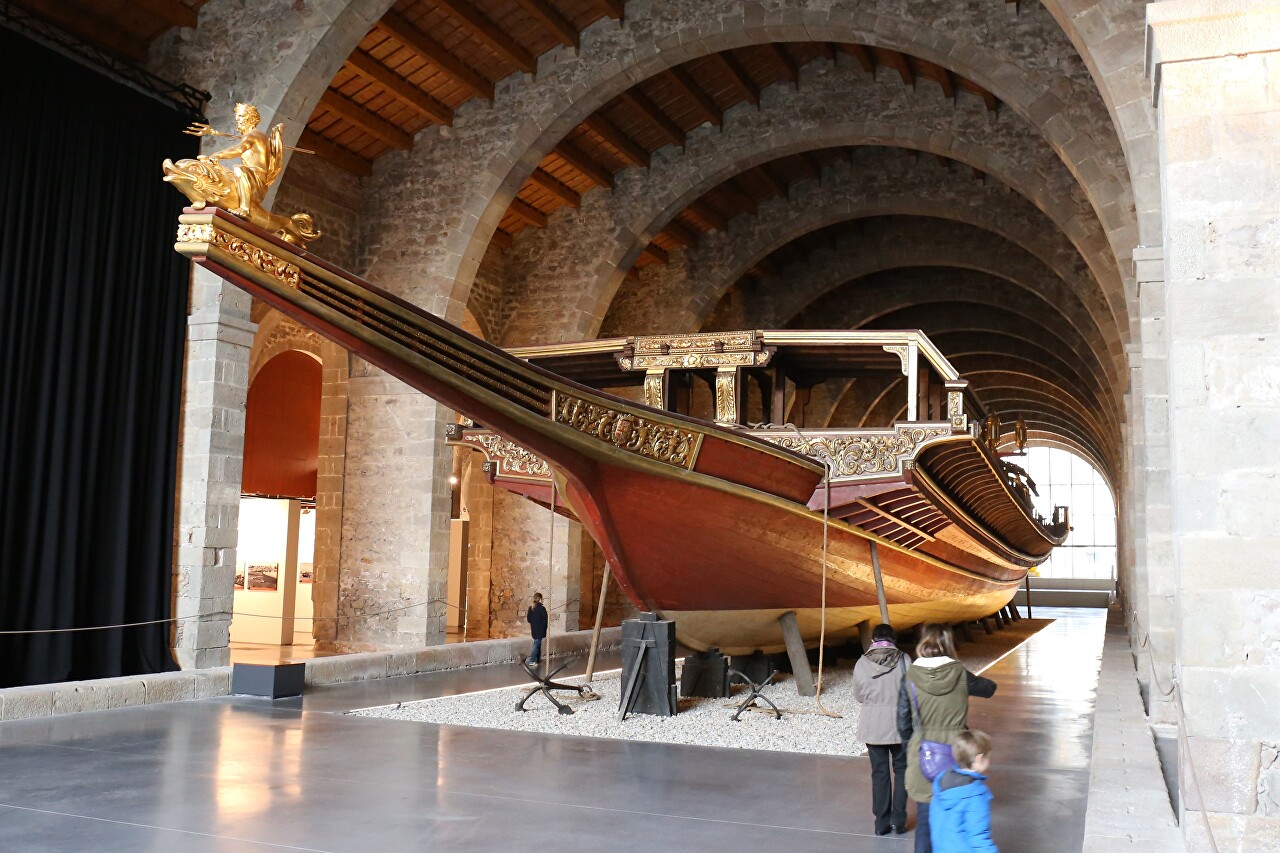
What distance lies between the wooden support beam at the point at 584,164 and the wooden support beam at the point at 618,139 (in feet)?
1.29

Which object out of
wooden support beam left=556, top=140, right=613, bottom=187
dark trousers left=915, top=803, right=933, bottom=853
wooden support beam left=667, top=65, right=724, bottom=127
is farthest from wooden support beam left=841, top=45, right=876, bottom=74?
dark trousers left=915, top=803, right=933, bottom=853

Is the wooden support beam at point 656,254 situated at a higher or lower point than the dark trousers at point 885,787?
higher

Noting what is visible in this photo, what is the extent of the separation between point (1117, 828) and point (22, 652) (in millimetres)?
7721

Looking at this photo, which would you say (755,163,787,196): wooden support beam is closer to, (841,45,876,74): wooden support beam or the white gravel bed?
(841,45,876,74): wooden support beam

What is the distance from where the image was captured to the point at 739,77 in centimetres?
1359

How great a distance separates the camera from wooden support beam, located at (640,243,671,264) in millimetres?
17156

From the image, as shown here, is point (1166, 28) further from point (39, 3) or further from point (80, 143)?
point (39, 3)

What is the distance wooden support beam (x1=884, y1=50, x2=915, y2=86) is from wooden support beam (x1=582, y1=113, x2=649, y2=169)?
350 cm

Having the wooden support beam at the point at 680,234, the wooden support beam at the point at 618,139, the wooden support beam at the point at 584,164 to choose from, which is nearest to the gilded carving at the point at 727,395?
the wooden support beam at the point at 618,139

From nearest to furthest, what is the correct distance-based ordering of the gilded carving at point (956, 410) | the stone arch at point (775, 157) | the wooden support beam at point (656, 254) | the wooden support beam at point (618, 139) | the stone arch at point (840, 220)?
the gilded carving at point (956, 410)
the stone arch at point (775, 157)
the wooden support beam at point (618, 139)
the stone arch at point (840, 220)
the wooden support beam at point (656, 254)

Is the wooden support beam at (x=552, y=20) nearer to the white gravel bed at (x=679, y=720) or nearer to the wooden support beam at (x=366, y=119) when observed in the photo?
the wooden support beam at (x=366, y=119)

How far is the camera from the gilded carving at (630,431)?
22.0 feet

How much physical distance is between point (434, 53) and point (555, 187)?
11.3ft

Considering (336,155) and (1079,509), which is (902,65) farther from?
(1079,509)
